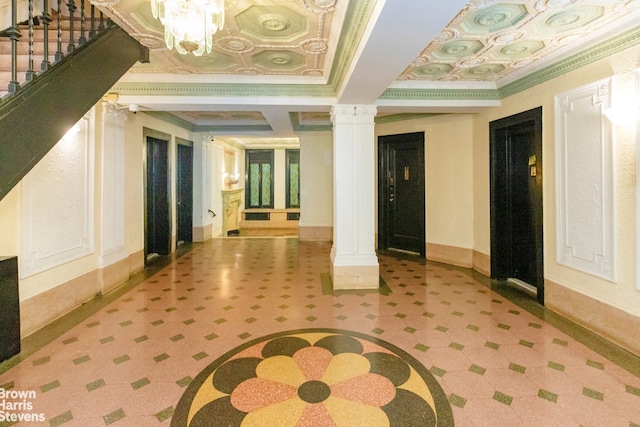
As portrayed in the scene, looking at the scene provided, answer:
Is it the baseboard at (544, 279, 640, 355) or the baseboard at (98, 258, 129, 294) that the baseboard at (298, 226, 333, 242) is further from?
the baseboard at (544, 279, 640, 355)

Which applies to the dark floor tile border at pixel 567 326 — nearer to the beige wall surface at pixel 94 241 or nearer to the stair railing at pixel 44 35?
the stair railing at pixel 44 35

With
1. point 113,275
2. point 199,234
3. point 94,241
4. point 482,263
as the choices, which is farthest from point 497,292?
point 199,234

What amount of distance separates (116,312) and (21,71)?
8.80 ft

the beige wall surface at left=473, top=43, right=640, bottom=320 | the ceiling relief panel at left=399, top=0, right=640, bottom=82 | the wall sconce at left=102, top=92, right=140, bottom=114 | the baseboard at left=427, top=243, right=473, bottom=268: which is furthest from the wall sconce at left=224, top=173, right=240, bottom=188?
the beige wall surface at left=473, top=43, right=640, bottom=320

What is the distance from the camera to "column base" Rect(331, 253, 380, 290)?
4801mm

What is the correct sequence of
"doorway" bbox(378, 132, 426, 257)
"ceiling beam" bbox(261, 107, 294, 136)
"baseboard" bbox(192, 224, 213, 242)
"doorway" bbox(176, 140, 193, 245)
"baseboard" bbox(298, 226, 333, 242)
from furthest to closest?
1. "baseboard" bbox(298, 226, 333, 242)
2. "baseboard" bbox(192, 224, 213, 242)
3. "doorway" bbox(176, 140, 193, 245)
4. "doorway" bbox(378, 132, 426, 257)
5. "ceiling beam" bbox(261, 107, 294, 136)

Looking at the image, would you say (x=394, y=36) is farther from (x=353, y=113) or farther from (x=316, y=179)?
(x=316, y=179)

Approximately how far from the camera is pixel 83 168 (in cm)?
425

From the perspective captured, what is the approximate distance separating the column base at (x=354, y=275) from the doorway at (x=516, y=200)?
206cm

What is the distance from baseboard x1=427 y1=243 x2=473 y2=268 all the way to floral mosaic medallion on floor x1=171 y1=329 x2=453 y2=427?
3496 millimetres

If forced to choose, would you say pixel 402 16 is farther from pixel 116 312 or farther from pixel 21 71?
pixel 116 312

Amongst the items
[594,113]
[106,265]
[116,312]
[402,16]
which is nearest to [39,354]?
[116,312]

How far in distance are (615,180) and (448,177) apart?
302cm

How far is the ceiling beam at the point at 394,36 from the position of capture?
2119mm
